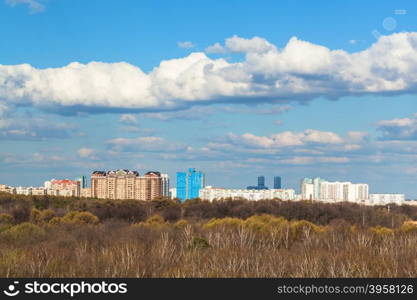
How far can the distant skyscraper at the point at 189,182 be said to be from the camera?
436 ft

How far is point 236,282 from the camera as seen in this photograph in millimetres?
11930

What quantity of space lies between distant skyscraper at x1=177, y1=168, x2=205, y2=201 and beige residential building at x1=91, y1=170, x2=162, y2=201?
19480 mm

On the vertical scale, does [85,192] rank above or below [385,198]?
above

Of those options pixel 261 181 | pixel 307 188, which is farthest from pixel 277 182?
pixel 307 188

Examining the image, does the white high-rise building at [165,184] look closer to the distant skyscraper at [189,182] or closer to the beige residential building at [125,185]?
the beige residential building at [125,185]

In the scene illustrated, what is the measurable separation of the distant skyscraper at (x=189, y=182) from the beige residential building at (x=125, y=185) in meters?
19.5

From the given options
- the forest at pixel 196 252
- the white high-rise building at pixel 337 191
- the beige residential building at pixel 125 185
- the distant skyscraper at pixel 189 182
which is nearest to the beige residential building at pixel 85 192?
the beige residential building at pixel 125 185

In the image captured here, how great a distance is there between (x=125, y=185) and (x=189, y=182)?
25670 millimetres

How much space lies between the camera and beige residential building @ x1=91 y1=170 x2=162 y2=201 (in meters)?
110

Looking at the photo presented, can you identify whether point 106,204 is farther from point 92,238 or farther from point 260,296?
point 260,296

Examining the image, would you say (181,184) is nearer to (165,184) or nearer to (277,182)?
(165,184)

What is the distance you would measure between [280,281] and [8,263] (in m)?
10.8

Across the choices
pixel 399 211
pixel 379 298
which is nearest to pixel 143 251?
pixel 379 298

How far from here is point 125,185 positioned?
364 ft
